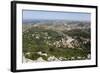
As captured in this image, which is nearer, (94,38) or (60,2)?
(60,2)

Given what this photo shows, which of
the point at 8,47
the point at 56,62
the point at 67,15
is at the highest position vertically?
the point at 67,15

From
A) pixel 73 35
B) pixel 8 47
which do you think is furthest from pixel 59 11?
pixel 8 47

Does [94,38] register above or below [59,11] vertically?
below

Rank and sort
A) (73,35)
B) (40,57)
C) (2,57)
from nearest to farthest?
(2,57)
(40,57)
(73,35)

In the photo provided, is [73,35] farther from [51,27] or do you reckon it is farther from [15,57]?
[15,57]

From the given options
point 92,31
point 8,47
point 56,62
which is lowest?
point 56,62

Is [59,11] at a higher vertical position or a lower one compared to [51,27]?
higher

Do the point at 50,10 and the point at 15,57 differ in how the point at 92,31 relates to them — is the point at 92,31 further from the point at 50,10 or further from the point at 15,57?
the point at 15,57

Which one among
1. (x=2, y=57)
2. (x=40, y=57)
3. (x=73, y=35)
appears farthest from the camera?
(x=73, y=35)

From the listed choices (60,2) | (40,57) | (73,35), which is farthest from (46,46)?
(60,2)
